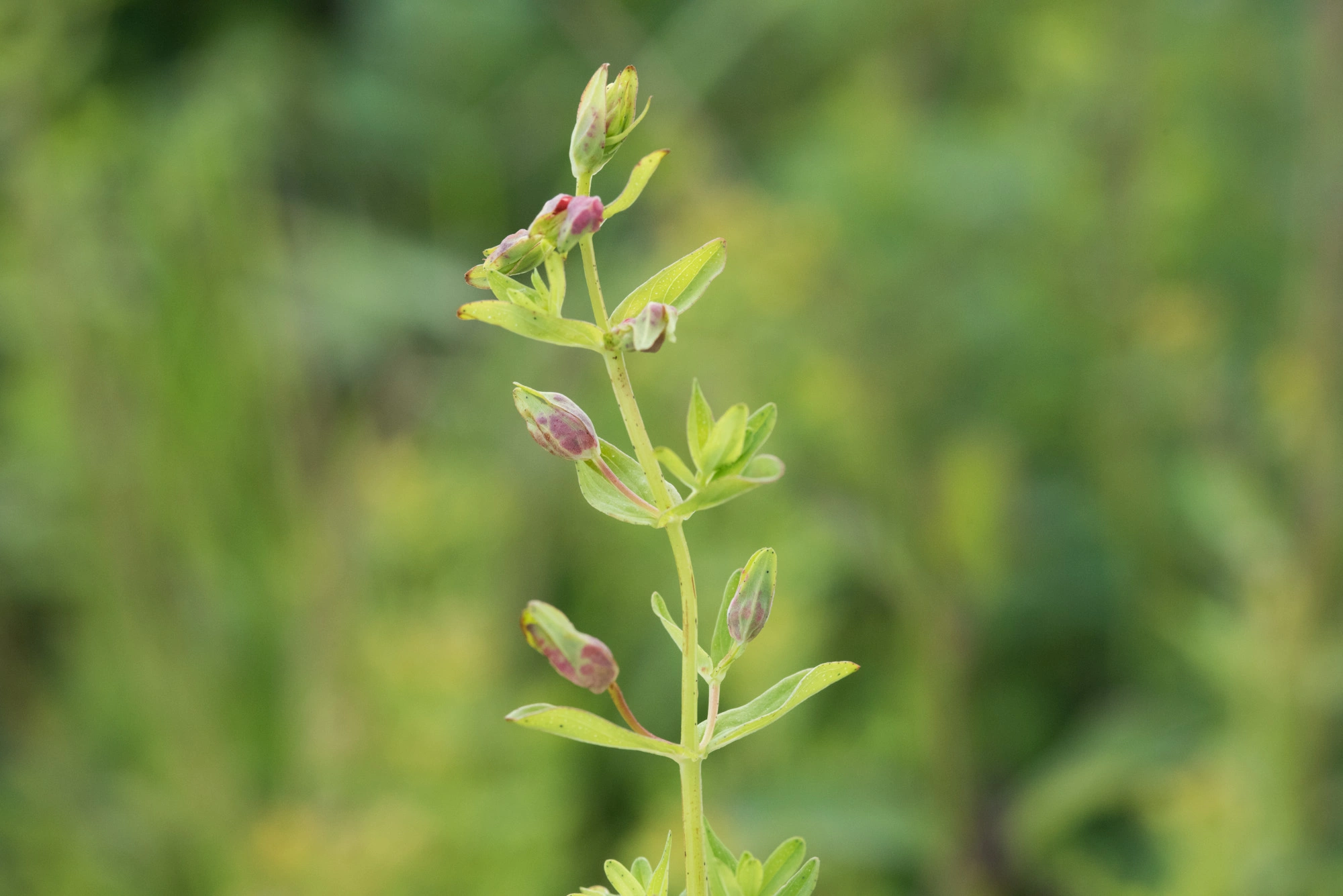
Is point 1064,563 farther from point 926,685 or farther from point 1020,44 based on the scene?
point 1020,44

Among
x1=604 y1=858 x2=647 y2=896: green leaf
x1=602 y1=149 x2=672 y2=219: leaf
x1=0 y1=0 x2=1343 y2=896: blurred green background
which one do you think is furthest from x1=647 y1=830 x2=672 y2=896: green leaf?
x1=0 y1=0 x2=1343 y2=896: blurred green background

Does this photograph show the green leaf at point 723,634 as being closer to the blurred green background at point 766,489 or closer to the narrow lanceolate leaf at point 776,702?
the narrow lanceolate leaf at point 776,702

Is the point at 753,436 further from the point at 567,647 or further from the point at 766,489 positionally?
the point at 766,489

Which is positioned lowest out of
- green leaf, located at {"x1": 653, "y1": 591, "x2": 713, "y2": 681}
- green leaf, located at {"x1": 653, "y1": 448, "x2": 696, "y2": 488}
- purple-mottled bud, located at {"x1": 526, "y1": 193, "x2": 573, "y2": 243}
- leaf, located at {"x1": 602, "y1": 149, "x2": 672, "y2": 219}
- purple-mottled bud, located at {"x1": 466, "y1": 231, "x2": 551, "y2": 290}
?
green leaf, located at {"x1": 653, "y1": 591, "x2": 713, "y2": 681}

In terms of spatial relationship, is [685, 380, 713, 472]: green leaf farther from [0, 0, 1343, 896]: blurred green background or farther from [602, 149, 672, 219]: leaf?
[0, 0, 1343, 896]: blurred green background

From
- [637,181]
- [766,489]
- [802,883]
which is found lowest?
[802,883]

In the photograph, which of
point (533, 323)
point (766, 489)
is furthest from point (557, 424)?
point (766, 489)

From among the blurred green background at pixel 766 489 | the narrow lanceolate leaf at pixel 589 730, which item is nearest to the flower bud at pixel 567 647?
the narrow lanceolate leaf at pixel 589 730

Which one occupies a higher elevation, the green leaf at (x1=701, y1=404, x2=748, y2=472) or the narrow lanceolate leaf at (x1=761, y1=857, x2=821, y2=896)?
the green leaf at (x1=701, y1=404, x2=748, y2=472)
